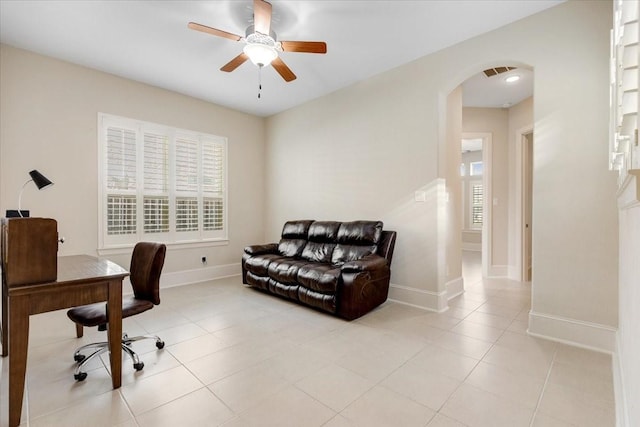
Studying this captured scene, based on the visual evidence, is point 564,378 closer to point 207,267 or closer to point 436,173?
point 436,173

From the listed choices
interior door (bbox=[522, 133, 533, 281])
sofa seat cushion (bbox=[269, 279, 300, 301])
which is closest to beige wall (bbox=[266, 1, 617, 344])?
sofa seat cushion (bbox=[269, 279, 300, 301])

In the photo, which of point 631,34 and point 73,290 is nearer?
point 631,34

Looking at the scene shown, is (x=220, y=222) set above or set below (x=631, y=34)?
below

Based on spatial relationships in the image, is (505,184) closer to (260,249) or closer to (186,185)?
(260,249)

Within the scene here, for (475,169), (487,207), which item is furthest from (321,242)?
(475,169)

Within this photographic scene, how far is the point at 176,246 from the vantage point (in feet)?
15.1

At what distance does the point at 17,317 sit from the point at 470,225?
32.4 ft

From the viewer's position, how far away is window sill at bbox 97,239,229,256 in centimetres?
394

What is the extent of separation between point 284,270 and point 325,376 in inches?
67.4

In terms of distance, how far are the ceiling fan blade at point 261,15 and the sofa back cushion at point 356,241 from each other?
2.39m

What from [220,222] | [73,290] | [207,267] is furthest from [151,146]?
[73,290]

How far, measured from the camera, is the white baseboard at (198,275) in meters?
4.50

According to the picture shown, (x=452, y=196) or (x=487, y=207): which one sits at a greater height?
(x=452, y=196)

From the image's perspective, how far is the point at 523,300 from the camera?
374cm
